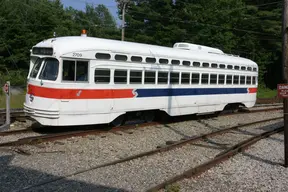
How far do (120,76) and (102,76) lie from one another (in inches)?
30.1

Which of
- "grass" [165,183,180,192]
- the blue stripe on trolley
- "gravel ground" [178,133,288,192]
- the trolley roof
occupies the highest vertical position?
the trolley roof

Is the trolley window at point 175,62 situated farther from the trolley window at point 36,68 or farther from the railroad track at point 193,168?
the trolley window at point 36,68

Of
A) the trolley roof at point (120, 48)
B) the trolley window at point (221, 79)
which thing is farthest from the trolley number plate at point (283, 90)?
the trolley window at point (221, 79)

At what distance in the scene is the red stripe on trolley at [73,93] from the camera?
10094 millimetres

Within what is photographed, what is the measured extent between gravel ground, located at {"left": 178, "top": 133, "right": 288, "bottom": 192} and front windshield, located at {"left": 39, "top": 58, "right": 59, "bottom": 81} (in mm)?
5318

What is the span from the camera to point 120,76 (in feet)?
38.1

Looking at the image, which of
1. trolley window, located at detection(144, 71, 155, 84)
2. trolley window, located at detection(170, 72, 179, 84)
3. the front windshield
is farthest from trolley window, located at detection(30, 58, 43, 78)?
trolley window, located at detection(170, 72, 179, 84)

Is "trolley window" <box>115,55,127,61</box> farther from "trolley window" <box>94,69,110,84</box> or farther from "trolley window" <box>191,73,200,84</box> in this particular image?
"trolley window" <box>191,73,200,84</box>

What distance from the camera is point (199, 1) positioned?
145ft

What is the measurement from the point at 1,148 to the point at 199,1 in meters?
39.3

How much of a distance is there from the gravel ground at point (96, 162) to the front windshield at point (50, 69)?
1.96 meters

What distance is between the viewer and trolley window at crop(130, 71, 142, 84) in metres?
12.0

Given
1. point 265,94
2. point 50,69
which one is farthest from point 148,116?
point 265,94

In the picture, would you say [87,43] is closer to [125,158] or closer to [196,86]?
[125,158]
